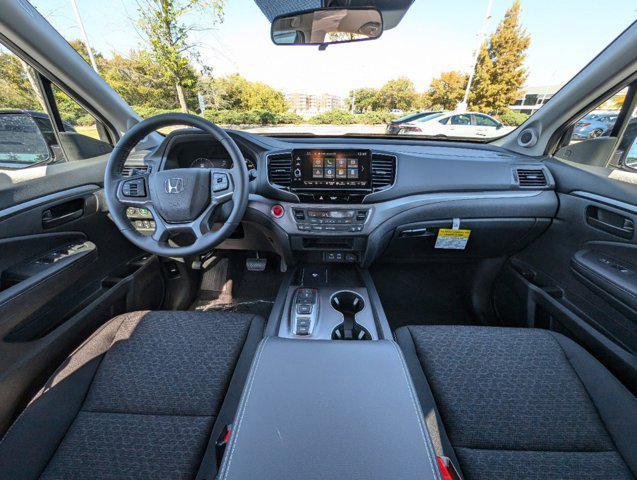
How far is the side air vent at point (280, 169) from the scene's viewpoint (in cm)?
187

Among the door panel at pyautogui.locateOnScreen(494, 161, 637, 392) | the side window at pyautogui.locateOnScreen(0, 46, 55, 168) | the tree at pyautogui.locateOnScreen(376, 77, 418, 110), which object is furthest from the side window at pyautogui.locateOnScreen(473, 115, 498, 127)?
the side window at pyautogui.locateOnScreen(0, 46, 55, 168)

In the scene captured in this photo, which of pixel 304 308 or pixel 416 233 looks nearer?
pixel 304 308

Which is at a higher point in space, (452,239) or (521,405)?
(452,239)

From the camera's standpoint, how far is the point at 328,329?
1628mm

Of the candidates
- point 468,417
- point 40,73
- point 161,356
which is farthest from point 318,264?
point 40,73

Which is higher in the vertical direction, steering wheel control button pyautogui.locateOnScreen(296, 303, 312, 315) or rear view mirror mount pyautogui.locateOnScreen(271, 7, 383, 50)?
rear view mirror mount pyautogui.locateOnScreen(271, 7, 383, 50)

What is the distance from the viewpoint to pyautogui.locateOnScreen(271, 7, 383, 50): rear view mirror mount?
1657 mm

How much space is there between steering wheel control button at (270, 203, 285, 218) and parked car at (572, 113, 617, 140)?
199 centimetres

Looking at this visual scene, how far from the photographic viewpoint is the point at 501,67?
11.6m

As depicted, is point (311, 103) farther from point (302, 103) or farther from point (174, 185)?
point (174, 185)

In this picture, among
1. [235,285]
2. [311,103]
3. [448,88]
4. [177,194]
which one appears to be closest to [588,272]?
[177,194]

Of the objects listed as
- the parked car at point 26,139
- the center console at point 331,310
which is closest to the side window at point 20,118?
the parked car at point 26,139

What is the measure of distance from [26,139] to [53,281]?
906 millimetres

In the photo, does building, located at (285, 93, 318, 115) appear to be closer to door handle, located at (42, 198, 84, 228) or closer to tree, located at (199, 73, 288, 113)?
tree, located at (199, 73, 288, 113)
